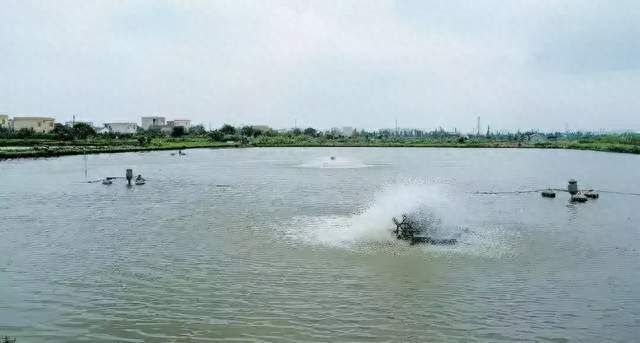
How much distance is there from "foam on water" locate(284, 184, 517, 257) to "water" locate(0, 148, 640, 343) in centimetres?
13

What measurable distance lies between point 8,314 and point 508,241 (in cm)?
1778

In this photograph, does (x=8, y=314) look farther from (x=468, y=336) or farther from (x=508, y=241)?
(x=508, y=241)

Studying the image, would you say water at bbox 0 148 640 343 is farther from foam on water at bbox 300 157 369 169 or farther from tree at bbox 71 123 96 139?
tree at bbox 71 123 96 139

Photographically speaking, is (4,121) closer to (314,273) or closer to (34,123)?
(34,123)

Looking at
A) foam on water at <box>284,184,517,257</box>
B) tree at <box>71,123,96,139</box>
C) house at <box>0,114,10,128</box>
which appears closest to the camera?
foam on water at <box>284,184,517,257</box>

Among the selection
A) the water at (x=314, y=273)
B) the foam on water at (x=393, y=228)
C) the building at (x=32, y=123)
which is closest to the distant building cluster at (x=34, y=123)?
the building at (x=32, y=123)

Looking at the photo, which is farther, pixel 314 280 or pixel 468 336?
pixel 314 280

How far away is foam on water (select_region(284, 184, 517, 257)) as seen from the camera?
21.4 m

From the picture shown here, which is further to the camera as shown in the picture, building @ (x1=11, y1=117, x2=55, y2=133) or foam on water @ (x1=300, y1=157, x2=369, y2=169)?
building @ (x1=11, y1=117, x2=55, y2=133)

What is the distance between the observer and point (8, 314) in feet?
46.5

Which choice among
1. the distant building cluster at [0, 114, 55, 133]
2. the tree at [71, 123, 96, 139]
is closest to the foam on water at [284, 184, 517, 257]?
the tree at [71, 123, 96, 139]

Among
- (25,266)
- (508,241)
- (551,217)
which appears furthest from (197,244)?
(551,217)

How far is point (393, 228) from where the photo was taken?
81.0 feet

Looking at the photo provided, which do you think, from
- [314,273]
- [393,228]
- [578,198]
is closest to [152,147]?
[578,198]
